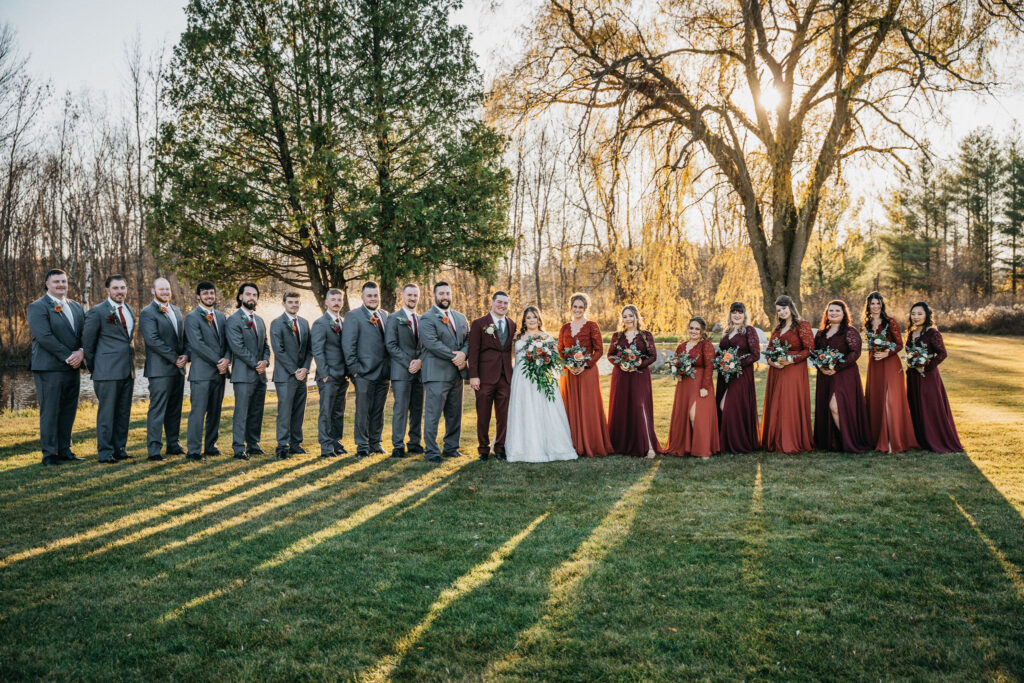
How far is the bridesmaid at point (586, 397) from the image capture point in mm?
8844

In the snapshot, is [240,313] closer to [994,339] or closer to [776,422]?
[776,422]

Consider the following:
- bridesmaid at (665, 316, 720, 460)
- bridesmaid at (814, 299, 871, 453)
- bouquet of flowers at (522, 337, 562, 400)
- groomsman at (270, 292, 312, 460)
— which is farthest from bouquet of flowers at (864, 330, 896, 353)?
groomsman at (270, 292, 312, 460)

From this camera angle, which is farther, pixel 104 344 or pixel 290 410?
pixel 290 410

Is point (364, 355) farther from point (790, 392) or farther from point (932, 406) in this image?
point (932, 406)

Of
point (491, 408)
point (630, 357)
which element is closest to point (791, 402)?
point (630, 357)

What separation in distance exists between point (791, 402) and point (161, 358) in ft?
28.0

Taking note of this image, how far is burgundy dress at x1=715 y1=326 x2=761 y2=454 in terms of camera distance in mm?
8719

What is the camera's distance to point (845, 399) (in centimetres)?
871

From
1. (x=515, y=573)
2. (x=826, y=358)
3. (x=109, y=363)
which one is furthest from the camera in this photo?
(x=826, y=358)

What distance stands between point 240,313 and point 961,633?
8301 millimetres

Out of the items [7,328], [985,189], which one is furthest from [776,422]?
[985,189]

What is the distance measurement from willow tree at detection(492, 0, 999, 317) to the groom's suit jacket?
3.90m

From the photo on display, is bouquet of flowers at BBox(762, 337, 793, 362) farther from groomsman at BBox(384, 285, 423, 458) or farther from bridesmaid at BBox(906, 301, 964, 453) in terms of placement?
groomsman at BBox(384, 285, 423, 458)

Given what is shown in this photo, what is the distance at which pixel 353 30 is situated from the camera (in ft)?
49.1
